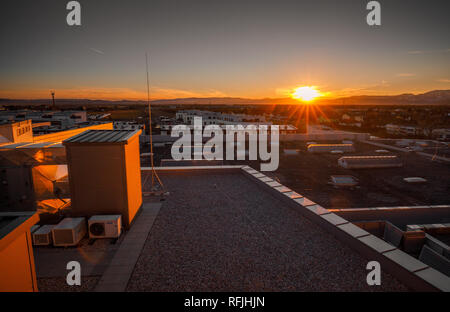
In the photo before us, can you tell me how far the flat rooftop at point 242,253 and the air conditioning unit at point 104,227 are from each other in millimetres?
750


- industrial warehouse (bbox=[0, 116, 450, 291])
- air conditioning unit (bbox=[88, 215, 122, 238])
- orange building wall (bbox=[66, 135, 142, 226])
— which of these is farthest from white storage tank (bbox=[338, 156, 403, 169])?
air conditioning unit (bbox=[88, 215, 122, 238])

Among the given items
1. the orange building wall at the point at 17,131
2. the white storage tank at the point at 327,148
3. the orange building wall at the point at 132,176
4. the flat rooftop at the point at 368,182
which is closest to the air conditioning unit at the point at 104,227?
the orange building wall at the point at 132,176

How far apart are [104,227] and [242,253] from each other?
3.08m

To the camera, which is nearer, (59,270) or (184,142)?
(59,270)

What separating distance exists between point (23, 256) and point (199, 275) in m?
2.52

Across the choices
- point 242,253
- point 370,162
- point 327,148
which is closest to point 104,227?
point 242,253

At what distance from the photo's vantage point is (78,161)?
→ 5.52m

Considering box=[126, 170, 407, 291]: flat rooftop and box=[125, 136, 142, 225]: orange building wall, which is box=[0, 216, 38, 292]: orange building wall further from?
box=[125, 136, 142, 225]: orange building wall

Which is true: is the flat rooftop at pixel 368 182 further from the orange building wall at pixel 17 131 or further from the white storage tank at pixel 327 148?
the orange building wall at pixel 17 131

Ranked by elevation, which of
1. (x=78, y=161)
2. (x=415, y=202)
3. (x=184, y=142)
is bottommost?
(x=415, y=202)

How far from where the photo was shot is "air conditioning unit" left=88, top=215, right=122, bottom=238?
530 cm

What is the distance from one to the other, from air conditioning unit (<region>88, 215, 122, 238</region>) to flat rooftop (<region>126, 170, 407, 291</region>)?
75 cm
